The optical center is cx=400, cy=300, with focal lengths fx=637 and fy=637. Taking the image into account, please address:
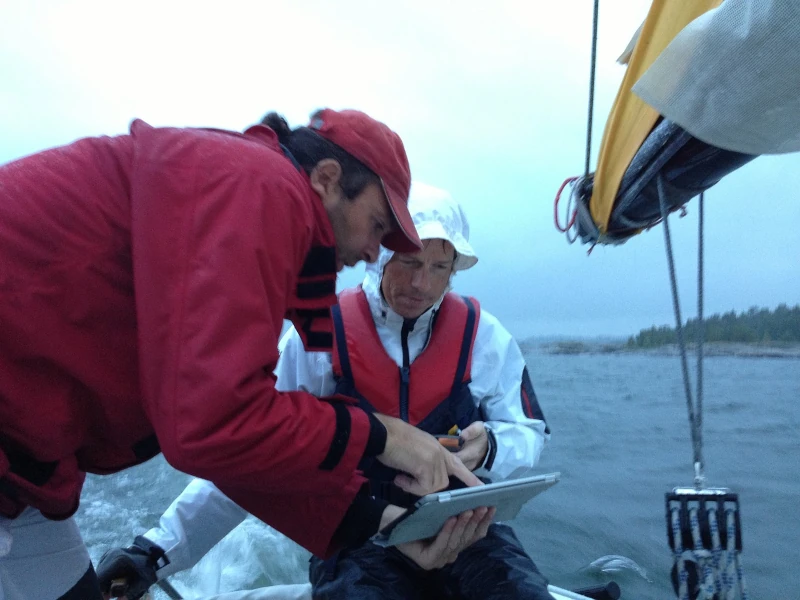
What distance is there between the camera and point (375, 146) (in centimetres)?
117

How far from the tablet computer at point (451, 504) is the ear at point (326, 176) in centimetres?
61

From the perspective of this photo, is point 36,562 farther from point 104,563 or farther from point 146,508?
point 146,508

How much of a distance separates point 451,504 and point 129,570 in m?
1.02

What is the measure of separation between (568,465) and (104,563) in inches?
152

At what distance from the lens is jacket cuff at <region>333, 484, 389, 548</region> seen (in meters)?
1.36

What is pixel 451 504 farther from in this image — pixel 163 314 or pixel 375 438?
pixel 163 314

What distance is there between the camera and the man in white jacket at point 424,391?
Answer: 5.74ft

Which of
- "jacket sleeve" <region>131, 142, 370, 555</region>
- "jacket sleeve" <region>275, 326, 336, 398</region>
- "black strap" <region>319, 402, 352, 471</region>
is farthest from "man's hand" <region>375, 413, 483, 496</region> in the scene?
"jacket sleeve" <region>275, 326, 336, 398</region>

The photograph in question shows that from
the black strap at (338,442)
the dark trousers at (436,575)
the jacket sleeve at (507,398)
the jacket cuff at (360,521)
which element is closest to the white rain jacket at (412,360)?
the jacket sleeve at (507,398)

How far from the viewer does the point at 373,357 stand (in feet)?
6.67

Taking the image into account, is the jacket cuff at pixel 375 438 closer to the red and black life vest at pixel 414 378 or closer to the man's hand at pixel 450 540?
the man's hand at pixel 450 540

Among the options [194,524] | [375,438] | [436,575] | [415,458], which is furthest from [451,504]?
[194,524]

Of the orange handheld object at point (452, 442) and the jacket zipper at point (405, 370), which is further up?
the jacket zipper at point (405, 370)

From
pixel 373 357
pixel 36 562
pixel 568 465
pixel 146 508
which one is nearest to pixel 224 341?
pixel 36 562
